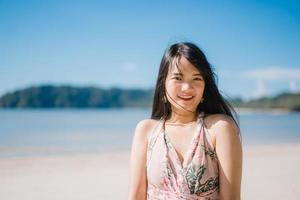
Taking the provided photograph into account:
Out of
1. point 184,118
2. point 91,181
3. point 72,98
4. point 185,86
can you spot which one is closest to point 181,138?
point 184,118

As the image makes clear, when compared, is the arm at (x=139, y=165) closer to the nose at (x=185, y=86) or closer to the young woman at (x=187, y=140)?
the young woman at (x=187, y=140)

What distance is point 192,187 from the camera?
2055 millimetres

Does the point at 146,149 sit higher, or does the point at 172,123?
the point at 172,123

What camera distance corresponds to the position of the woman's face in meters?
2.19

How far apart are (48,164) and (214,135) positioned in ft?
27.2

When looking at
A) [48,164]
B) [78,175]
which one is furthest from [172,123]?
[48,164]

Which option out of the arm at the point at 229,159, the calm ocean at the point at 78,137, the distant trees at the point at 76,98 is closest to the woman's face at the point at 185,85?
the arm at the point at 229,159

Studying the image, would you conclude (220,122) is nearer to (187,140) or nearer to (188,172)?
(187,140)

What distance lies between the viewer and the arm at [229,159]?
2.05 m

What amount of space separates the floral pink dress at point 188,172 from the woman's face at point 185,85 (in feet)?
0.54

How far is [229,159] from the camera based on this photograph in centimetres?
204

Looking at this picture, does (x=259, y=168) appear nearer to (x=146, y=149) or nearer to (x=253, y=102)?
(x=146, y=149)

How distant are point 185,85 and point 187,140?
0.33m

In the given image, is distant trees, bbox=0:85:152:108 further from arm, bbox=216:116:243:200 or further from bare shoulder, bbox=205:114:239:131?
arm, bbox=216:116:243:200
